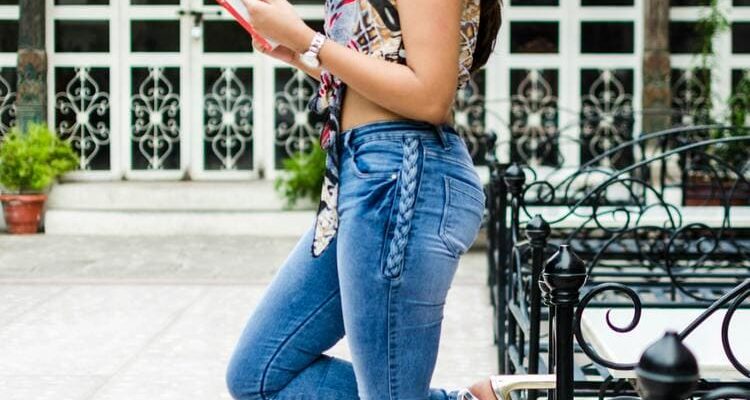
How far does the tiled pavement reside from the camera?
5.01 metres

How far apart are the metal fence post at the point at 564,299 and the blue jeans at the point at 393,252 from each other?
194mm

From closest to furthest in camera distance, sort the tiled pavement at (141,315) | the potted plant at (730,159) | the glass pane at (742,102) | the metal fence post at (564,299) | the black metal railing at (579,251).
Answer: the metal fence post at (564,299)
the black metal railing at (579,251)
the tiled pavement at (141,315)
the potted plant at (730,159)
the glass pane at (742,102)

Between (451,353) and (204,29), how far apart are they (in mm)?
5809

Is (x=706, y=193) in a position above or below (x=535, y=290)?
above

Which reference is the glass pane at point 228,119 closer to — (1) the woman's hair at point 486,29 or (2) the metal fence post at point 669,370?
(1) the woman's hair at point 486,29

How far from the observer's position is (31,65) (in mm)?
10234

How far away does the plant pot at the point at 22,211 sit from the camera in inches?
383

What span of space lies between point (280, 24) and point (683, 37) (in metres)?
8.65

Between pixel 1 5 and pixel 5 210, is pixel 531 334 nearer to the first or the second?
pixel 5 210

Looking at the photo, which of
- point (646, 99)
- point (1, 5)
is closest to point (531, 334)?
point (646, 99)

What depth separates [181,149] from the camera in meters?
10.5

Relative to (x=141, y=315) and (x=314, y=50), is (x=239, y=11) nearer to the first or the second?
(x=314, y=50)

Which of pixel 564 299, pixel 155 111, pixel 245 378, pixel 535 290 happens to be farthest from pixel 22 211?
pixel 564 299

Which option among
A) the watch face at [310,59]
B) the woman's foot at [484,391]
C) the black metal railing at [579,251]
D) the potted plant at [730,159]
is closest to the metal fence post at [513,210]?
the black metal railing at [579,251]
